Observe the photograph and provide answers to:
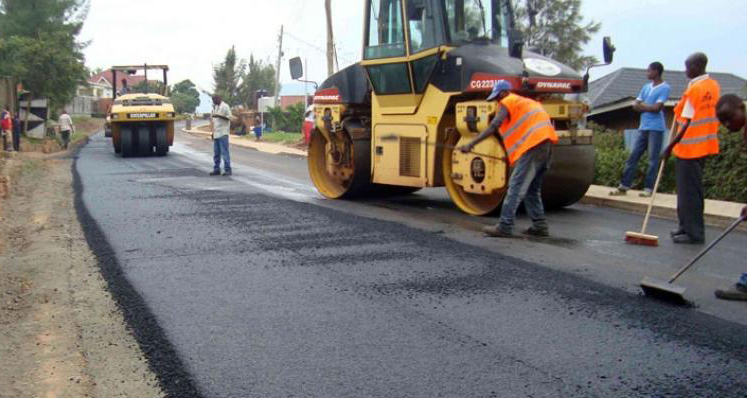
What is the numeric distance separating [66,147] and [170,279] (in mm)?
20947

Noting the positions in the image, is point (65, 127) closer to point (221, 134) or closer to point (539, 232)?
Answer: point (221, 134)

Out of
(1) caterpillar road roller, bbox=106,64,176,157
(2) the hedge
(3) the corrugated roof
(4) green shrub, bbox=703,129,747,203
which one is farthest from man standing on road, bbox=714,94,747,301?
(1) caterpillar road roller, bbox=106,64,176,157

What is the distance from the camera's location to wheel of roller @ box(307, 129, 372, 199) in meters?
10.1

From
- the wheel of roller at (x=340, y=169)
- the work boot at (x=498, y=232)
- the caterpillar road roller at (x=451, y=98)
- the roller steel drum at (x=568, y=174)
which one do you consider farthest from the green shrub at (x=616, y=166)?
the work boot at (x=498, y=232)

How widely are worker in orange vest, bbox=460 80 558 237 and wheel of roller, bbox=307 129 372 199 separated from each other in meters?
3.03

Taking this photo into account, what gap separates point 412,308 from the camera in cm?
481

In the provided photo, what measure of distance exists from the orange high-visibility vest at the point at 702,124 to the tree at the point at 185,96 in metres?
82.2

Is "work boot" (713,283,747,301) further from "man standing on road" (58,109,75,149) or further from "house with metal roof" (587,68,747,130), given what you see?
"man standing on road" (58,109,75,149)

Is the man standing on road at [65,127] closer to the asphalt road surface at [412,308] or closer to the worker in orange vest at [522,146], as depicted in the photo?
the asphalt road surface at [412,308]

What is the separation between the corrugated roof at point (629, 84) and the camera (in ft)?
73.2

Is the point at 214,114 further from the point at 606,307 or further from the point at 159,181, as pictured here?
the point at 606,307

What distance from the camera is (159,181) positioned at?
42.7 ft

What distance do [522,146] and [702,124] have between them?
5.29 ft

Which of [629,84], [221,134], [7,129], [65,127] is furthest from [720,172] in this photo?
[65,127]
